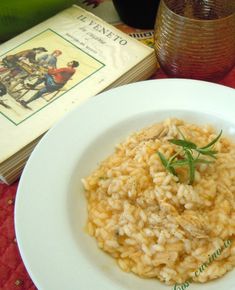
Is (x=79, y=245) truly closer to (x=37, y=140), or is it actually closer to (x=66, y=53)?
(x=37, y=140)

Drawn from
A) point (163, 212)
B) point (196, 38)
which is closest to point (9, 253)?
point (163, 212)

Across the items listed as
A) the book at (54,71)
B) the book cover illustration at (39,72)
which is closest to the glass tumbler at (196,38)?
the book at (54,71)

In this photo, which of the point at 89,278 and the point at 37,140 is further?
the point at 37,140

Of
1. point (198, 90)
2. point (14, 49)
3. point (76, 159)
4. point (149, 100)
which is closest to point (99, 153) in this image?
point (76, 159)

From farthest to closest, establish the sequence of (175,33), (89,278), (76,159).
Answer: (175,33), (76,159), (89,278)

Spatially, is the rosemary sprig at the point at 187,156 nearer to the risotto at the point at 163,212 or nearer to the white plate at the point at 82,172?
the risotto at the point at 163,212

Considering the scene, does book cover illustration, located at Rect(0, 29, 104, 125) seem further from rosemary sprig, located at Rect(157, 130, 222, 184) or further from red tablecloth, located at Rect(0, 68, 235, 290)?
rosemary sprig, located at Rect(157, 130, 222, 184)

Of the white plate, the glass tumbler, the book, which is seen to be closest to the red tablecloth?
the book
